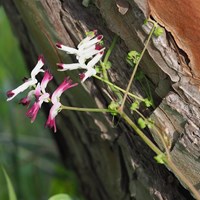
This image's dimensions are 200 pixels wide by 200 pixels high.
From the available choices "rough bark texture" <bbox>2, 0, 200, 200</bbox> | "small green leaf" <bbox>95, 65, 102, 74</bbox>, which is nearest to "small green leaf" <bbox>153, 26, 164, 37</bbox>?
"rough bark texture" <bbox>2, 0, 200, 200</bbox>

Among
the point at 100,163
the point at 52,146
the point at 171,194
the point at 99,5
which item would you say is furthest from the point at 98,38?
the point at 52,146

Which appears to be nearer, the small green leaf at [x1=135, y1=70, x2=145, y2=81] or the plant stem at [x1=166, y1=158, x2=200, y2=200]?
the plant stem at [x1=166, y1=158, x2=200, y2=200]

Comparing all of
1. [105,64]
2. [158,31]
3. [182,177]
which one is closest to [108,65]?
[105,64]

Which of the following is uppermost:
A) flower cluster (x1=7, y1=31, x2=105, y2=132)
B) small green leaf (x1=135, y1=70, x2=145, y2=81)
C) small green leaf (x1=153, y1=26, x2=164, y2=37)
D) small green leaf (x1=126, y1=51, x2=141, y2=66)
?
small green leaf (x1=153, y1=26, x2=164, y2=37)

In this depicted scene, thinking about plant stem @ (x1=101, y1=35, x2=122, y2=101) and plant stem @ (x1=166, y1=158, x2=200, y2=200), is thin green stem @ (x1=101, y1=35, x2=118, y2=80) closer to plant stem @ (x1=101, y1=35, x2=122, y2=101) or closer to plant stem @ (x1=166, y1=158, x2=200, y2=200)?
plant stem @ (x1=101, y1=35, x2=122, y2=101)

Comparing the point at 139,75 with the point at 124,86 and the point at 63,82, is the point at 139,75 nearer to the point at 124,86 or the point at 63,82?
the point at 124,86

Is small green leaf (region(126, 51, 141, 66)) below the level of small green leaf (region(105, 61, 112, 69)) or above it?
above

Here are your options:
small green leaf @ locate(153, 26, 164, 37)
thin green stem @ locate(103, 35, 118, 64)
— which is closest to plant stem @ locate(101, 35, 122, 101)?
thin green stem @ locate(103, 35, 118, 64)

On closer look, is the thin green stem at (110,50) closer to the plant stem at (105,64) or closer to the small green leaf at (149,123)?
the plant stem at (105,64)

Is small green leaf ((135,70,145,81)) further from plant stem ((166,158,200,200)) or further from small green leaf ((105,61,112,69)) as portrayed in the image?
plant stem ((166,158,200,200))
